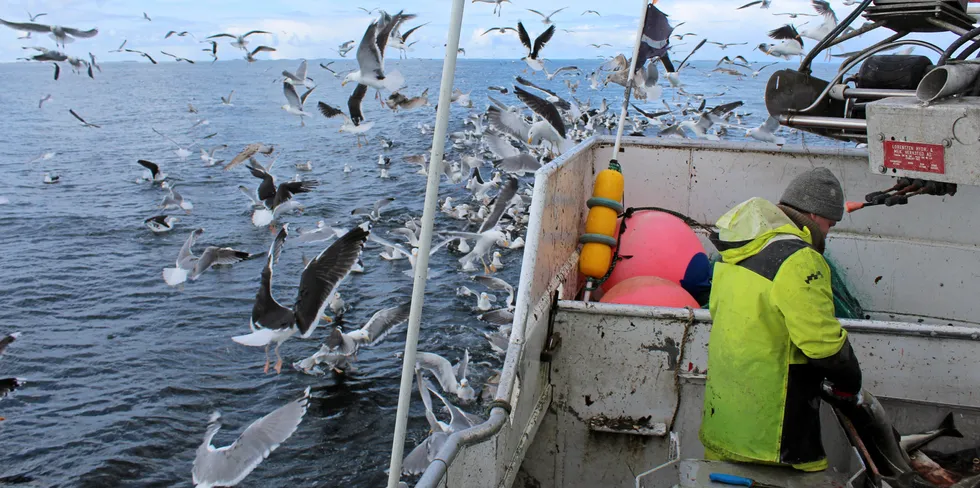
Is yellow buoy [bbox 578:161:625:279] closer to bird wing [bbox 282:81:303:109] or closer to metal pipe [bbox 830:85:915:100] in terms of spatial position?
metal pipe [bbox 830:85:915:100]

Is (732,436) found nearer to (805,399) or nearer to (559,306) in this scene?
(805,399)

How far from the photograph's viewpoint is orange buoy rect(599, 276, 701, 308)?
3.92 m

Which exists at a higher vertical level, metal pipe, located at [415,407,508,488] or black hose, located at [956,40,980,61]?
black hose, located at [956,40,980,61]

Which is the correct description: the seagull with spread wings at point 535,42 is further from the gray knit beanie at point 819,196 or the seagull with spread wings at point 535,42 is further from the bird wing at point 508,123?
the gray knit beanie at point 819,196

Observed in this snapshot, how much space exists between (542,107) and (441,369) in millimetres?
4624

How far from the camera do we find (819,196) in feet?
8.56

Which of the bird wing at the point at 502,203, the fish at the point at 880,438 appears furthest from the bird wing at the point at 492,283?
the fish at the point at 880,438

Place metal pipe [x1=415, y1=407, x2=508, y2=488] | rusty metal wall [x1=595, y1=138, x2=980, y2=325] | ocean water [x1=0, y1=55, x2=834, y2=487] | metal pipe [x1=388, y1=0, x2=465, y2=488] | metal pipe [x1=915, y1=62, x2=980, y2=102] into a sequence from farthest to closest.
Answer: ocean water [x1=0, y1=55, x2=834, y2=487], rusty metal wall [x1=595, y1=138, x2=980, y2=325], metal pipe [x1=915, y1=62, x2=980, y2=102], metal pipe [x1=415, y1=407, x2=508, y2=488], metal pipe [x1=388, y1=0, x2=465, y2=488]

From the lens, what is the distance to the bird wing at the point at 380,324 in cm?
709

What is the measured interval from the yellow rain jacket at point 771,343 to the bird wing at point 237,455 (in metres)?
3.66

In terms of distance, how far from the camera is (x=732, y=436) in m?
2.67

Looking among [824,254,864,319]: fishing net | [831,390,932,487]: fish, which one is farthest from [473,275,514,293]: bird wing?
[831,390,932,487]: fish

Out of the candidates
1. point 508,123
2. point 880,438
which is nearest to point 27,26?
point 508,123

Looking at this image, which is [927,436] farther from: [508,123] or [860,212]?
[508,123]
